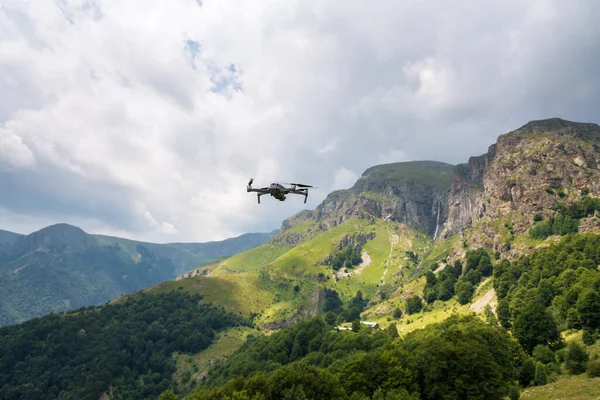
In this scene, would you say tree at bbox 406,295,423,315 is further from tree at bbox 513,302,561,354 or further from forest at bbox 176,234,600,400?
tree at bbox 513,302,561,354

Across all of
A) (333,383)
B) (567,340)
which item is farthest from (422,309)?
(333,383)

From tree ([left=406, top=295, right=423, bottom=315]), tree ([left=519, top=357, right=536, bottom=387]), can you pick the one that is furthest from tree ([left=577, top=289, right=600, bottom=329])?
tree ([left=406, top=295, right=423, bottom=315])

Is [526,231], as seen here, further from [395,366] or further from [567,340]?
[395,366]

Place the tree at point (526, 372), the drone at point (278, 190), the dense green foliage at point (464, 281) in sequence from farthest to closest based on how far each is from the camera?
the dense green foliage at point (464, 281) → the tree at point (526, 372) → the drone at point (278, 190)

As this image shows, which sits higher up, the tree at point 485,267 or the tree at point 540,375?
the tree at point 485,267

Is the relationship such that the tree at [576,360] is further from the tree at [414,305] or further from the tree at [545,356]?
the tree at [414,305]

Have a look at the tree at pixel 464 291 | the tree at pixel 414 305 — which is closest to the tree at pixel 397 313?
the tree at pixel 414 305

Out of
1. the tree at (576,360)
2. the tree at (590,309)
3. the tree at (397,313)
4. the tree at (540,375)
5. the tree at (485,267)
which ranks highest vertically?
the tree at (485,267)

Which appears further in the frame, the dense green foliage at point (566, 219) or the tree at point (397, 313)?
the tree at point (397, 313)

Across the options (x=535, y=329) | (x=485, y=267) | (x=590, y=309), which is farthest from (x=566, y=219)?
(x=535, y=329)
